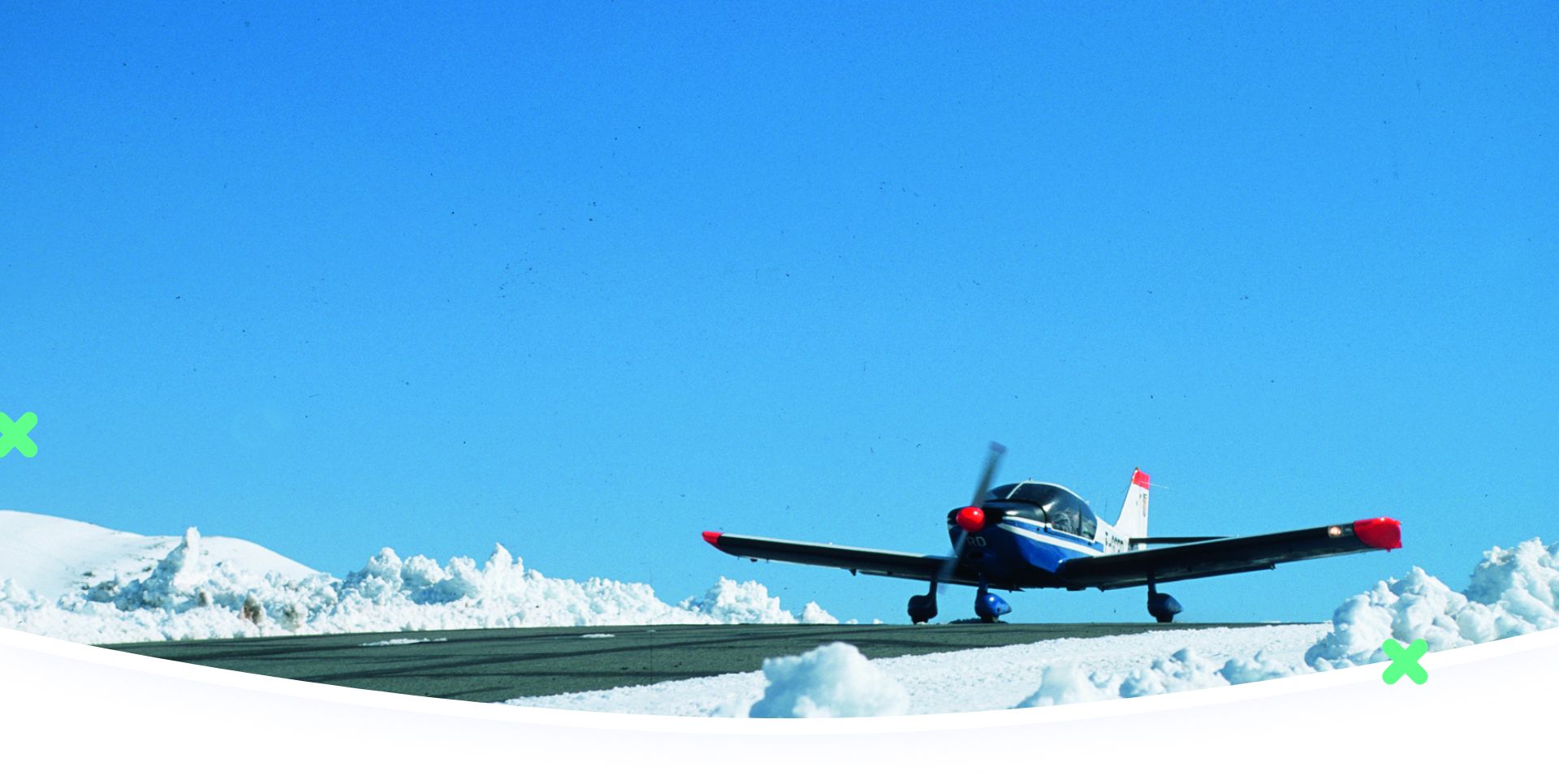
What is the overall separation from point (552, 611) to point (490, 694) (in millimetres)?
7383

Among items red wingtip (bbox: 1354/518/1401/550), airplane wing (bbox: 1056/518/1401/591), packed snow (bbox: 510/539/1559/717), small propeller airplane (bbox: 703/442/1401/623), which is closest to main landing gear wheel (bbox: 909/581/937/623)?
small propeller airplane (bbox: 703/442/1401/623)

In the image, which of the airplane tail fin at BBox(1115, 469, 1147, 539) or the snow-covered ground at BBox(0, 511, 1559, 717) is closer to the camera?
the snow-covered ground at BBox(0, 511, 1559, 717)

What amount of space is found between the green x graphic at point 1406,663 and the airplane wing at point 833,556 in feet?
41.3

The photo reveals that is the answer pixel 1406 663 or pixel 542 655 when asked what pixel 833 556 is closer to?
pixel 542 655

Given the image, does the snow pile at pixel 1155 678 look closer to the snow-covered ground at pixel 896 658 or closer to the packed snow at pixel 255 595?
the snow-covered ground at pixel 896 658

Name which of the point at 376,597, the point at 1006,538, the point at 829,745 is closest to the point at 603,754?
the point at 829,745

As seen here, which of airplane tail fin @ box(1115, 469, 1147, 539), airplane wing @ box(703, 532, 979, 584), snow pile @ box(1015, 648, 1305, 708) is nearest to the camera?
snow pile @ box(1015, 648, 1305, 708)

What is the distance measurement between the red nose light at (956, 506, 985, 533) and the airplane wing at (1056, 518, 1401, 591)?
1.51 meters

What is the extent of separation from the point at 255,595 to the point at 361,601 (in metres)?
1.02

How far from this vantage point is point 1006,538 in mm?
12750

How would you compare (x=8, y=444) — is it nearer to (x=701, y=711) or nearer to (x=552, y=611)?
(x=701, y=711)

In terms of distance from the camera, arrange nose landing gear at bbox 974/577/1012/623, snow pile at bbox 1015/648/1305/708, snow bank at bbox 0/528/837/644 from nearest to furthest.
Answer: snow pile at bbox 1015/648/1305/708 → snow bank at bbox 0/528/837/644 → nose landing gear at bbox 974/577/1012/623

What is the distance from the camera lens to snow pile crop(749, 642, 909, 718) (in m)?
2.96

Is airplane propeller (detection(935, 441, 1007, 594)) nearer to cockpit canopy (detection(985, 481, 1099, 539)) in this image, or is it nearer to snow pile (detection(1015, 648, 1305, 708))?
cockpit canopy (detection(985, 481, 1099, 539))
